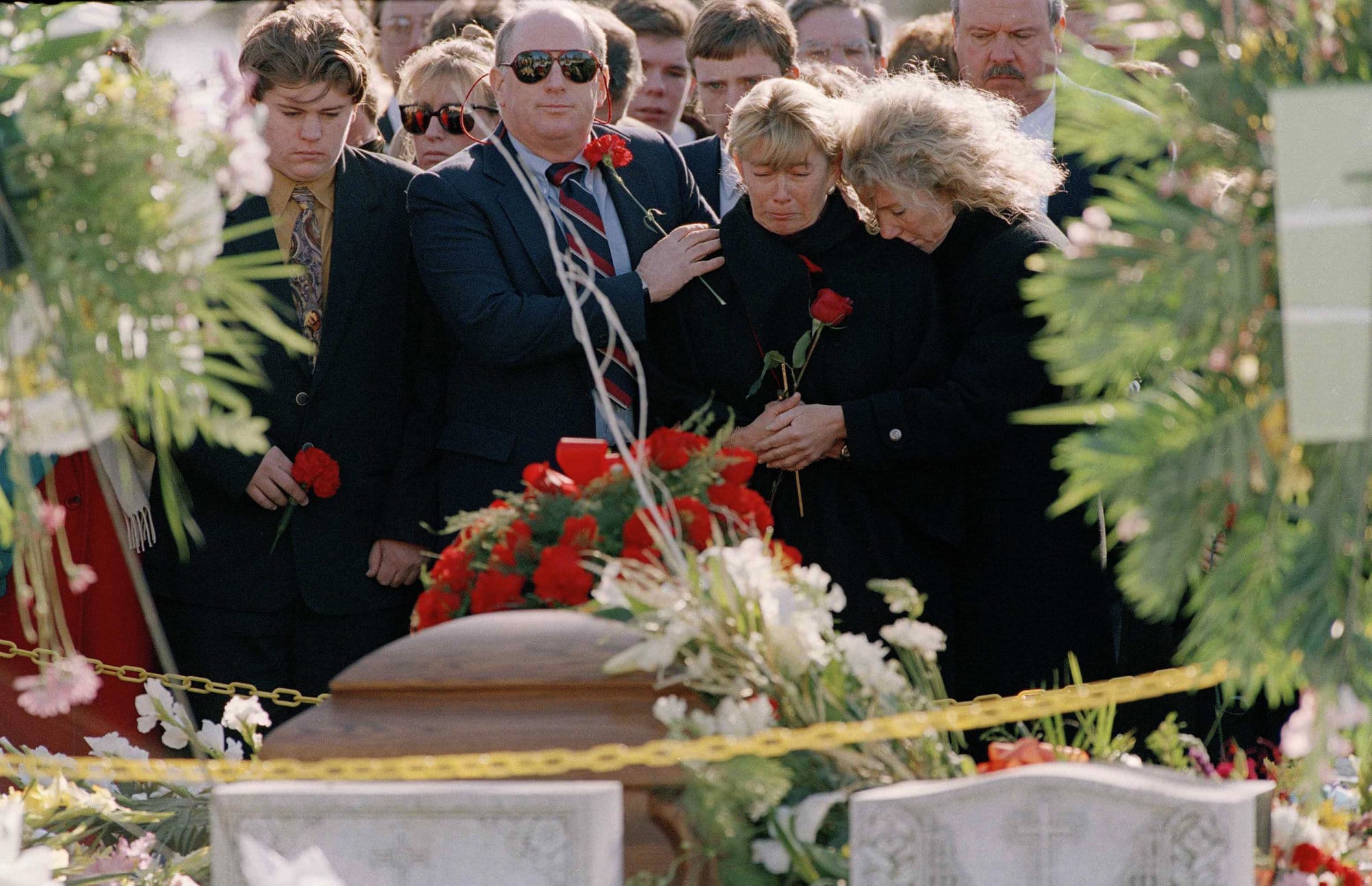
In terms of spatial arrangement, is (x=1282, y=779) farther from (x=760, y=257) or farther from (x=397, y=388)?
(x=397, y=388)

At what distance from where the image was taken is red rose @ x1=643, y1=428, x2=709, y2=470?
3.08 meters

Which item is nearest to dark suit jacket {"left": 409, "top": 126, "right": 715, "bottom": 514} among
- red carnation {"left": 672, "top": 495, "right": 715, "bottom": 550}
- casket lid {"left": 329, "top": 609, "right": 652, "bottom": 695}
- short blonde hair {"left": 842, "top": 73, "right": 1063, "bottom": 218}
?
short blonde hair {"left": 842, "top": 73, "right": 1063, "bottom": 218}

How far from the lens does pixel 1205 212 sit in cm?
225

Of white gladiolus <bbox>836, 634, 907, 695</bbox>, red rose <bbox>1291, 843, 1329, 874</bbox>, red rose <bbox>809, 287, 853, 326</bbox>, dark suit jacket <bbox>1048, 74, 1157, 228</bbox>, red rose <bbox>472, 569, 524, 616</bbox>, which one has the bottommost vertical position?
red rose <bbox>1291, 843, 1329, 874</bbox>

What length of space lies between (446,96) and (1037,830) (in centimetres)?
295

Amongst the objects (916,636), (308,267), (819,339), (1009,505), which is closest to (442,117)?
(308,267)

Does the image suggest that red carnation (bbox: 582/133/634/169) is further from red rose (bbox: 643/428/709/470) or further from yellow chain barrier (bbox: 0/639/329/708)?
yellow chain barrier (bbox: 0/639/329/708)

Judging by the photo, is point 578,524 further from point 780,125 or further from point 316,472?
point 316,472

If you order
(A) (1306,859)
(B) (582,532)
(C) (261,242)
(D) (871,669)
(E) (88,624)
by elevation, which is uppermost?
(C) (261,242)

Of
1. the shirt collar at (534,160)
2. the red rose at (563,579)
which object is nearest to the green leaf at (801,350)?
the shirt collar at (534,160)

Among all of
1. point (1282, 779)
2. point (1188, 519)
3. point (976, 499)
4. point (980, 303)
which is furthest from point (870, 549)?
point (1188, 519)

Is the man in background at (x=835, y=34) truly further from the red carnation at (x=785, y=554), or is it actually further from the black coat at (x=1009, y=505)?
the red carnation at (x=785, y=554)

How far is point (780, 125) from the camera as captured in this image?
148 inches

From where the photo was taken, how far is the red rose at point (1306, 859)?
2.71m
